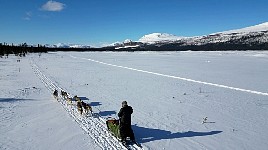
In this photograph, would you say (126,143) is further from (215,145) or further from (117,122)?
(215,145)

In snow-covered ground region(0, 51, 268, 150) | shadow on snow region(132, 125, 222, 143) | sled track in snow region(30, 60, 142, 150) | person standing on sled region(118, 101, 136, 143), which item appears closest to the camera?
sled track in snow region(30, 60, 142, 150)

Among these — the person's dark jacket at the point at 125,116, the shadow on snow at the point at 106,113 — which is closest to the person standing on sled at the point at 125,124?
the person's dark jacket at the point at 125,116

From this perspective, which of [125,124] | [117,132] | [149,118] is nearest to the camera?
[125,124]

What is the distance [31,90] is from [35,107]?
5.24m

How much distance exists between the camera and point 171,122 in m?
11.3

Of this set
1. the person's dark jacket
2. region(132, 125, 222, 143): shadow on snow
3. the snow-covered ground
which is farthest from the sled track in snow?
region(132, 125, 222, 143): shadow on snow

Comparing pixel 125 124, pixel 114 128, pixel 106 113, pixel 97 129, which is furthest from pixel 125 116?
pixel 106 113

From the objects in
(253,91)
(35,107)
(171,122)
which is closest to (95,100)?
(35,107)

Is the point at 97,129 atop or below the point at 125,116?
below

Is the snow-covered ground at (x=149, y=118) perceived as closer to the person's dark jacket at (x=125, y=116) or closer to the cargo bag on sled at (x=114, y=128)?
the cargo bag on sled at (x=114, y=128)

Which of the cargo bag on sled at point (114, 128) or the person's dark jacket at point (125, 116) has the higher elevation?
the person's dark jacket at point (125, 116)

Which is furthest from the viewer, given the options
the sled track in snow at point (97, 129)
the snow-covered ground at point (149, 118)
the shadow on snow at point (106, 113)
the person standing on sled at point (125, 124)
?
the shadow on snow at point (106, 113)

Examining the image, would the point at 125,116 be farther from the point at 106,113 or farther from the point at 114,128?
the point at 106,113

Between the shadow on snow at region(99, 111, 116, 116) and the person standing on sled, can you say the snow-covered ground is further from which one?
the person standing on sled
